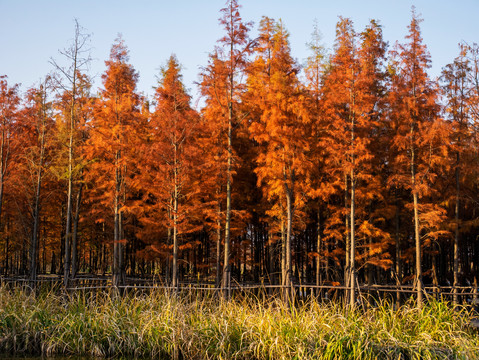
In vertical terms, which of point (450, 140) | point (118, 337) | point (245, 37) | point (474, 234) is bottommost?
point (118, 337)

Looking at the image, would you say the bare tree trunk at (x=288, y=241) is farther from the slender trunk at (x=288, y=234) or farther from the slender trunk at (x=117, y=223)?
the slender trunk at (x=117, y=223)

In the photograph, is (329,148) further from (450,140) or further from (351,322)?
(351,322)

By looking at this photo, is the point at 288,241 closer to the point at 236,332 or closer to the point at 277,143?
the point at 277,143

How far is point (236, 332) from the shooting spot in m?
10.4

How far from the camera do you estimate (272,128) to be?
20.5 metres

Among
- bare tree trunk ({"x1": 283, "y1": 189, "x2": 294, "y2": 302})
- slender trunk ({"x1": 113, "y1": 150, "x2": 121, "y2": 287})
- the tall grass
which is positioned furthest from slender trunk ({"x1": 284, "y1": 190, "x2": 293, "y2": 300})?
slender trunk ({"x1": 113, "y1": 150, "x2": 121, "y2": 287})

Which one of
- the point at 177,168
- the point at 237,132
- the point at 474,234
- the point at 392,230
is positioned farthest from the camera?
the point at 474,234

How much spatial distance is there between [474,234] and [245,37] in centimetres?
2035

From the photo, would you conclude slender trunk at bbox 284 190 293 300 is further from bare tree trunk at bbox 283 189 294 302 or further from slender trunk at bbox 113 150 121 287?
slender trunk at bbox 113 150 121 287

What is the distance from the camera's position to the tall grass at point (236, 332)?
9.09 m

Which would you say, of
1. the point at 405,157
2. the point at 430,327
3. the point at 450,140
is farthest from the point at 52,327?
the point at 450,140

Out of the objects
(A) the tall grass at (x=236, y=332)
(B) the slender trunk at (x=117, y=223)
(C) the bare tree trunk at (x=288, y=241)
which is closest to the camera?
(A) the tall grass at (x=236, y=332)

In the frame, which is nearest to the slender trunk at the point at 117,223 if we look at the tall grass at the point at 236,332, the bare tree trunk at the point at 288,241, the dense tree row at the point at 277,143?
the dense tree row at the point at 277,143

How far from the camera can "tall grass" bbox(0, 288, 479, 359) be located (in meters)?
9.09
